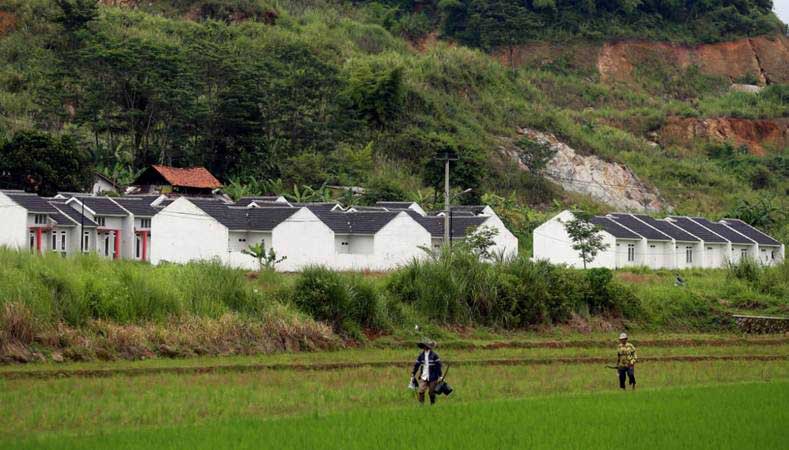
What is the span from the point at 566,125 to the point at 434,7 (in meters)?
30.4

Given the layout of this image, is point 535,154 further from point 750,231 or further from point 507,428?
point 507,428

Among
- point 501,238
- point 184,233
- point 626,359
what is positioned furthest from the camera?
point 501,238

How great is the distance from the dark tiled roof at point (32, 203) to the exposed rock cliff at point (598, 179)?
138 feet

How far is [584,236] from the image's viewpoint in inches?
2325

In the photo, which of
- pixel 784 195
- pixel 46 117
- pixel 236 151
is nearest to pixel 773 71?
pixel 784 195

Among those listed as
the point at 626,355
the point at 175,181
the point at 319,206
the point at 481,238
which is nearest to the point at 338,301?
the point at 626,355

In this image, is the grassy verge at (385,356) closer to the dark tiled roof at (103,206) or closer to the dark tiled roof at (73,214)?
the dark tiled roof at (73,214)

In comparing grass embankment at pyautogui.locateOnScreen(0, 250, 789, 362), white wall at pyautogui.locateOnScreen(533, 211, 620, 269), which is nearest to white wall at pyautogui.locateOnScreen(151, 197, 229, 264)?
grass embankment at pyautogui.locateOnScreen(0, 250, 789, 362)

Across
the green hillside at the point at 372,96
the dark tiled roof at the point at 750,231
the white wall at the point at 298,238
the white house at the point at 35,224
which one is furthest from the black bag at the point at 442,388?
the dark tiled roof at the point at 750,231

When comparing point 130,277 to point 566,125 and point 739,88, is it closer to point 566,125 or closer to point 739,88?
point 566,125

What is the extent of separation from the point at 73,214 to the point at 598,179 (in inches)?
1802

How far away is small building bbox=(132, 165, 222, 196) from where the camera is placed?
64.2 meters

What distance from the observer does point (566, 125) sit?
9475 cm

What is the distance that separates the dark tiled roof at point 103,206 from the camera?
53.9m
